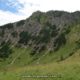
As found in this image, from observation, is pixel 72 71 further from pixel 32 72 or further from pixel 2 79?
pixel 2 79

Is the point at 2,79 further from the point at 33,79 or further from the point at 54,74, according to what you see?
the point at 54,74

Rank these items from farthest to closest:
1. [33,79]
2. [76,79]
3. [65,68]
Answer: [65,68] → [33,79] → [76,79]

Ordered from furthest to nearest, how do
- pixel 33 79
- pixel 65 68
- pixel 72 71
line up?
pixel 65 68, pixel 72 71, pixel 33 79

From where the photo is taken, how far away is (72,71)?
125 feet

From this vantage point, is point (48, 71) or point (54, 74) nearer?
point (54, 74)

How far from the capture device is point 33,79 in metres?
35.7

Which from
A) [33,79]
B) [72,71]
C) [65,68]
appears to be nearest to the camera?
[33,79]

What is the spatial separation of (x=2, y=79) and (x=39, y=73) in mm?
6112

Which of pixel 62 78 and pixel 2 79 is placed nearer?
pixel 62 78

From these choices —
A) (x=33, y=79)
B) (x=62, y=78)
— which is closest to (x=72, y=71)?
(x=62, y=78)

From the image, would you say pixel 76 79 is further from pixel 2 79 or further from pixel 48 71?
pixel 2 79

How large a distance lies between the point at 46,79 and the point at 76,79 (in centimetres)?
447

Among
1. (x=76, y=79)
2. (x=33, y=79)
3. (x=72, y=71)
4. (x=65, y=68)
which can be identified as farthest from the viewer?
(x=65, y=68)


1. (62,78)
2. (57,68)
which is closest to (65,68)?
(57,68)
